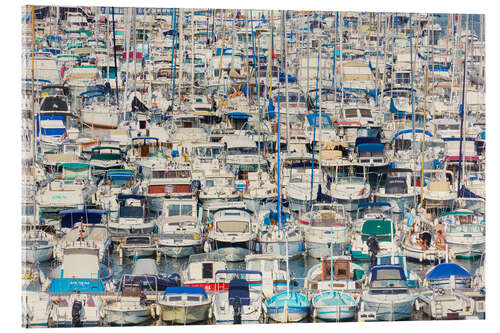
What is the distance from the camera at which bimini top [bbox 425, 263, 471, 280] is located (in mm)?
12422

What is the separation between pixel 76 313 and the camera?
462 inches

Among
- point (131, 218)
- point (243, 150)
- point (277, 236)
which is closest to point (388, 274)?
point (277, 236)

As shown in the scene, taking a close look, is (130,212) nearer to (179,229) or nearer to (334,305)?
(179,229)

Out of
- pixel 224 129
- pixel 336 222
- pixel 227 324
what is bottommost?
pixel 227 324

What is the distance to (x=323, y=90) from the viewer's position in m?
12.6

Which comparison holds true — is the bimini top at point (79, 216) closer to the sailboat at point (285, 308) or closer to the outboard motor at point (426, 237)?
the sailboat at point (285, 308)

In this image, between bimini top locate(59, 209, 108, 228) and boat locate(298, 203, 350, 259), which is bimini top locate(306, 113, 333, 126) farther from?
bimini top locate(59, 209, 108, 228)

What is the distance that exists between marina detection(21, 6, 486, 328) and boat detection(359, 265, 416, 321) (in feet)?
0.08

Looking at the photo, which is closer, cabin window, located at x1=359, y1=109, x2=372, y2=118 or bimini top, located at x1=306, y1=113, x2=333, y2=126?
bimini top, located at x1=306, y1=113, x2=333, y2=126

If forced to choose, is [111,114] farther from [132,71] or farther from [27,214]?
[27,214]

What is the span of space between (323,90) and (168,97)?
198cm

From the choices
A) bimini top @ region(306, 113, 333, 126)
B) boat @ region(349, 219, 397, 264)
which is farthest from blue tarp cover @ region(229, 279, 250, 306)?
bimini top @ region(306, 113, 333, 126)

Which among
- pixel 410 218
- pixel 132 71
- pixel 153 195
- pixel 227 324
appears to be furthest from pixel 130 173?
pixel 410 218

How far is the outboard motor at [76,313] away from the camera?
11719 millimetres
